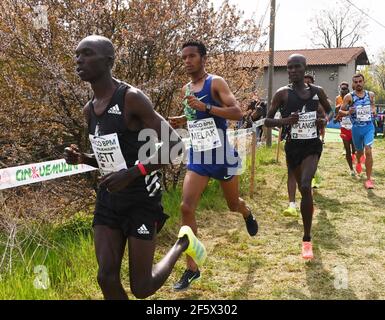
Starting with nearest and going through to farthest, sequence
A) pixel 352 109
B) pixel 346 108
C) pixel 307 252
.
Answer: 1. pixel 307 252
2. pixel 352 109
3. pixel 346 108

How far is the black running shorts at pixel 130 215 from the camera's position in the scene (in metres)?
2.82

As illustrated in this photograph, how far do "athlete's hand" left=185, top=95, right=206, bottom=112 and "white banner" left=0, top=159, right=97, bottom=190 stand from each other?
1642mm

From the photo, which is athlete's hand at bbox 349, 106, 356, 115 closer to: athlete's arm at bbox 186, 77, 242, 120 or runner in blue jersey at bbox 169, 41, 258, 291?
runner in blue jersey at bbox 169, 41, 258, 291

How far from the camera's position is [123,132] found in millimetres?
2801

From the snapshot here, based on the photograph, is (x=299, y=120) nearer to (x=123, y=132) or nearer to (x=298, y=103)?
(x=298, y=103)

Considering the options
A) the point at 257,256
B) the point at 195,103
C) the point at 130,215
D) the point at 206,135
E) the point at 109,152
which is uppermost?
the point at 195,103

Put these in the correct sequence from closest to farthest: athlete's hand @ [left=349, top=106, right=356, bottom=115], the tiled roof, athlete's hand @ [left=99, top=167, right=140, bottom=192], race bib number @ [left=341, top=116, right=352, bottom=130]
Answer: athlete's hand @ [left=99, top=167, right=140, bottom=192]
athlete's hand @ [left=349, top=106, right=356, bottom=115]
race bib number @ [left=341, top=116, right=352, bottom=130]
the tiled roof

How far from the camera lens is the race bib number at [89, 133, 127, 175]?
2.81m

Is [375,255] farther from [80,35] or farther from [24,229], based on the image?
[80,35]

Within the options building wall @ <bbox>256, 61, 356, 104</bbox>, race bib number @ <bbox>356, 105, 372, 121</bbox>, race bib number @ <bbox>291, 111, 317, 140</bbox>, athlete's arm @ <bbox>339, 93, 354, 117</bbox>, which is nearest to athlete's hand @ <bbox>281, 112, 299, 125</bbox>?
race bib number @ <bbox>291, 111, 317, 140</bbox>

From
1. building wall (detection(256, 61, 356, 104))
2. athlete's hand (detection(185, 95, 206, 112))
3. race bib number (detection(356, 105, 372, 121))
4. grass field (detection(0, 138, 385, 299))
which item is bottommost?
grass field (detection(0, 138, 385, 299))

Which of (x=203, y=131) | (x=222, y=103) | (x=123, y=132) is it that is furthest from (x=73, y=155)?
(x=222, y=103)

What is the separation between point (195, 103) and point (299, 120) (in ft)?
5.27
